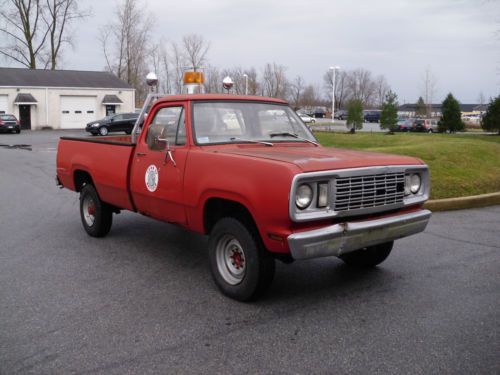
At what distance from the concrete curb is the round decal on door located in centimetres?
506

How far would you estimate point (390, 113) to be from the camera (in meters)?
30.5

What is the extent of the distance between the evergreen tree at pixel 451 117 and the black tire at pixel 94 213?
117 ft

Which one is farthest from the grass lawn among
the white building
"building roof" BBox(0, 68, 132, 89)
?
"building roof" BBox(0, 68, 132, 89)

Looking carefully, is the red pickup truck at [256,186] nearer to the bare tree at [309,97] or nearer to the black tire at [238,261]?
the black tire at [238,261]

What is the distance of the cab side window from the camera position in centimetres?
534

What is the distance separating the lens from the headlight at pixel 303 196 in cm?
406

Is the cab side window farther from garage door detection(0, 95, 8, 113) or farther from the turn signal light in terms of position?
garage door detection(0, 95, 8, 113)

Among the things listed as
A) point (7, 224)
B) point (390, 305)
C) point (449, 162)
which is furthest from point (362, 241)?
point (449, 162)

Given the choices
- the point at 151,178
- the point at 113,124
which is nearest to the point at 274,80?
the point at 113,124

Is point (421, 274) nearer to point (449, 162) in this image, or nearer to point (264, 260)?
point (264, 260)

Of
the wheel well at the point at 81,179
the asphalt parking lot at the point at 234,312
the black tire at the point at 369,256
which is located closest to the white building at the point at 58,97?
the wheel well at the point at 81,179

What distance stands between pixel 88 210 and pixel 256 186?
3786mm

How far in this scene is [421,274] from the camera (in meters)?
A: 5.40

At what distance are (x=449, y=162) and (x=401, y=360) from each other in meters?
8.41
